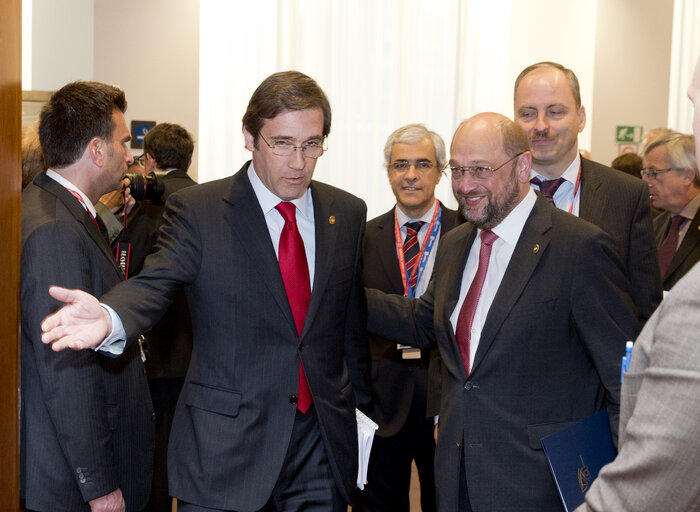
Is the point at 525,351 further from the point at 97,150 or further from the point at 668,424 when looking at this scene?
the point at 97,150

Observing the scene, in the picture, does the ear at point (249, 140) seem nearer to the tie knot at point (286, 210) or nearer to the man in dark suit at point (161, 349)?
the tie knot at point (286, 210)

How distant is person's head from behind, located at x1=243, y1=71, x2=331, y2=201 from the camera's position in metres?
2.44

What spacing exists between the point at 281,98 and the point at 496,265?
2.72 feet

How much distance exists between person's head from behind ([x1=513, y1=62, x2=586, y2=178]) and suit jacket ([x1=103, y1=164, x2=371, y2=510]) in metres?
0.95

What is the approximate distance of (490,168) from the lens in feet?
8.05

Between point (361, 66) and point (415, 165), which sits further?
point (361, 66)

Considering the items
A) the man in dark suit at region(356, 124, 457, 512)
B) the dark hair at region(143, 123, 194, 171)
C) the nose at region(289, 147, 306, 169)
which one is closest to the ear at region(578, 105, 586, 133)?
the man in dark suit at region(356, 124, 457, 512)

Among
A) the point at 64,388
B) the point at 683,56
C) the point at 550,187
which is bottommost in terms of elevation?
the point at 64,388

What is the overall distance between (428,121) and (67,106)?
4.79m

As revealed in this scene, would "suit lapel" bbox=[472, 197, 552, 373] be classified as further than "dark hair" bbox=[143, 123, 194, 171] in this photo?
No

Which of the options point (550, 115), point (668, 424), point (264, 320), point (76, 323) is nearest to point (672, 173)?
point (550, 115)

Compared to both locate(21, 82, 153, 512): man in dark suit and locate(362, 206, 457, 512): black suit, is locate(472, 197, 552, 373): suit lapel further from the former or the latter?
locate(362, 206, 457, 512): black suit

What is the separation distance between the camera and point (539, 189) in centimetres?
291

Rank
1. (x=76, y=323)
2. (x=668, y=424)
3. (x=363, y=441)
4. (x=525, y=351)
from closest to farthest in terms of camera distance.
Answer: (x=668, y=424) < (x=76, y=323) < (x=525, y=351) < (x=363, y=441)
